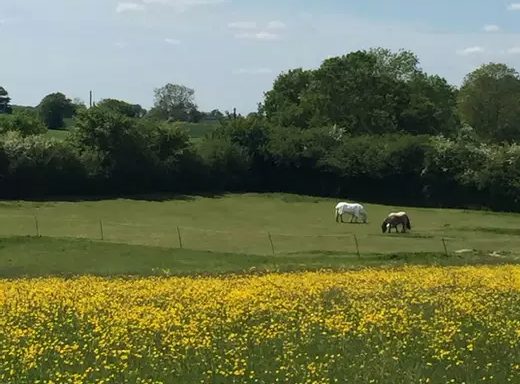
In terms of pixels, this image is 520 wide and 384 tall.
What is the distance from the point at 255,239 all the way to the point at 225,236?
260 centimetres

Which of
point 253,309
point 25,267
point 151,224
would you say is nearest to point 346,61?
point 151,224

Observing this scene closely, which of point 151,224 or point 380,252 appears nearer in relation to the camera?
point 380,252

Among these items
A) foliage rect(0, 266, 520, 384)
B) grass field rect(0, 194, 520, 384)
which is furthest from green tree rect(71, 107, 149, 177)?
foliage rect(0, 266, 520, 384)

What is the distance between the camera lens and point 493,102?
129375 mm

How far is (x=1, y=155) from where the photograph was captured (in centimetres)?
8662

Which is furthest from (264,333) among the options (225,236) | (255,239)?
(225,236)

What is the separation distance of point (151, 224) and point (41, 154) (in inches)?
1169

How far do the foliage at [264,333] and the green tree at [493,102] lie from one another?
110 m

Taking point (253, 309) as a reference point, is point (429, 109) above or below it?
above

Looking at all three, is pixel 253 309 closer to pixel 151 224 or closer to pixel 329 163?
pixel 151 224

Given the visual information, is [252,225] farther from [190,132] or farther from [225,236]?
[190,132]

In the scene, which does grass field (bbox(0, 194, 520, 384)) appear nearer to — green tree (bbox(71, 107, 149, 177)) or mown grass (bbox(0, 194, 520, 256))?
mown grass (bbox(0, 194, 520, 256))

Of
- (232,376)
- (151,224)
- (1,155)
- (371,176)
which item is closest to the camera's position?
(232,376)

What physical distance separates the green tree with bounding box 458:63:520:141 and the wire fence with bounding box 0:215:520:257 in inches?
2922
